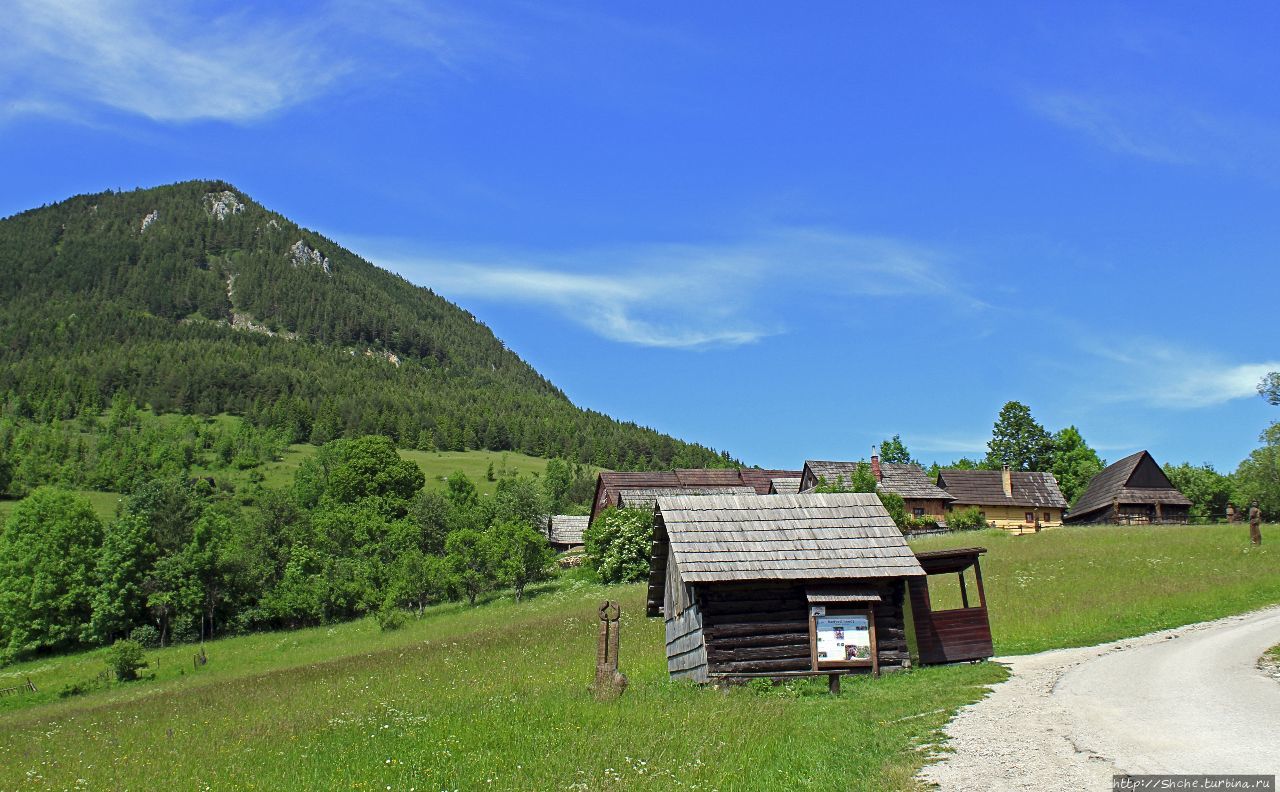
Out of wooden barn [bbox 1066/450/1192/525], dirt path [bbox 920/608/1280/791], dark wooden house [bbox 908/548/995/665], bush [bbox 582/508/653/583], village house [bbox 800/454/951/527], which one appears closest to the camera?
dirt path [bbox 920/608/1280/791]

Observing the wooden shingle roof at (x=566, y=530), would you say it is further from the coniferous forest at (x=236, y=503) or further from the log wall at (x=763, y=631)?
the log wall at (x=763, y=631)

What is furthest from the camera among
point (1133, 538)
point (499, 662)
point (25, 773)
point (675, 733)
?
point (1133, 538)

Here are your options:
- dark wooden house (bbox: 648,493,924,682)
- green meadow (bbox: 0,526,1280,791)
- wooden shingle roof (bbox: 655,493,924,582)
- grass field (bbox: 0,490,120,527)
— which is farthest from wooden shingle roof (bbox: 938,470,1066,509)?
grass field (bbox: 0,490,120,527)

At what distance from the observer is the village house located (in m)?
72.4

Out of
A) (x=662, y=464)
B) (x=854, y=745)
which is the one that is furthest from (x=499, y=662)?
(x=662, y=464)

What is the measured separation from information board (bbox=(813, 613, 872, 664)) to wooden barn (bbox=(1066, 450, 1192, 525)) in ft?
180

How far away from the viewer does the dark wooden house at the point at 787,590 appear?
886 inches

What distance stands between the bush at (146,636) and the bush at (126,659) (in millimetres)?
13944

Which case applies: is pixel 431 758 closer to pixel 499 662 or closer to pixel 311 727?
pixel 311 727

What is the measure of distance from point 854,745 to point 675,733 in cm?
281

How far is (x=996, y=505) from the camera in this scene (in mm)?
76250

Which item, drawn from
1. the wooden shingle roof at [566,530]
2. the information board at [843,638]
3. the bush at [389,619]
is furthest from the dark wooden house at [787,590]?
the wooden shingle roof at [566,530]

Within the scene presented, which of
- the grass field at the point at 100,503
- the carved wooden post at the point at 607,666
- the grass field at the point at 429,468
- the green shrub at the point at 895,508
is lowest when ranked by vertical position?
the carved wooden post at the point at 607,666

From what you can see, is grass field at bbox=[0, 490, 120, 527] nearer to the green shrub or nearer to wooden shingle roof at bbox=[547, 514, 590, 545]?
wooden shingle roof at bbox=[547, 514, 590, 545]
